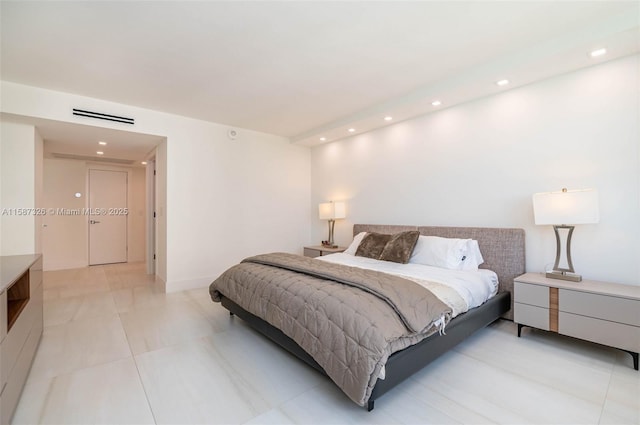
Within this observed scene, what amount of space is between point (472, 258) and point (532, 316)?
731 millimetres

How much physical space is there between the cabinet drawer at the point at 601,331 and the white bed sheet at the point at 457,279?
0.58 meters

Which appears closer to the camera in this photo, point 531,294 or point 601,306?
point 601,306

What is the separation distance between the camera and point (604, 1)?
1997 millimetres

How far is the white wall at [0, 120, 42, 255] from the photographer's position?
11.4 feet

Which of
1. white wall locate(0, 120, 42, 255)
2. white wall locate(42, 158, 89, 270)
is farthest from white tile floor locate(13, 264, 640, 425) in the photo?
white wall locate(42, 158, 89, 270)

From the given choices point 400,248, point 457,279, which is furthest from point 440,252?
point 457,279

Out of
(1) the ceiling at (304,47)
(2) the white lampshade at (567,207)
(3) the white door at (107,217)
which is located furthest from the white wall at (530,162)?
(3) the white door at (107,217)

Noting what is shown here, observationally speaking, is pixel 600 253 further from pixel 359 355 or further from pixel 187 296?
pixel 187 296

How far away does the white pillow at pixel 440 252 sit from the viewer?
309cm

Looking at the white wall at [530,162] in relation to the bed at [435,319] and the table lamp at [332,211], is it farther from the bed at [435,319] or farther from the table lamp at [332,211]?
the table lamp at [332,211]

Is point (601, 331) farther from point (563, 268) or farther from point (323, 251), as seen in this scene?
point (323, 251)

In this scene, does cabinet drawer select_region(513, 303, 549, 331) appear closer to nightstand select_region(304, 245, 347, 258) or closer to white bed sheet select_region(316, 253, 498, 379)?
white bed sheet select_region(316, 253, 498, 379)

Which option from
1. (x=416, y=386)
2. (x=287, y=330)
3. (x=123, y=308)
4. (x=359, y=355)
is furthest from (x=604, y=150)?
(x=123, y=308)

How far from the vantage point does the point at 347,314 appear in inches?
70.2
